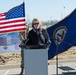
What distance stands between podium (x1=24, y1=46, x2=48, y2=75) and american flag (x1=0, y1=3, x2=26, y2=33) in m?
6.47

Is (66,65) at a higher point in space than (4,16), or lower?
lower

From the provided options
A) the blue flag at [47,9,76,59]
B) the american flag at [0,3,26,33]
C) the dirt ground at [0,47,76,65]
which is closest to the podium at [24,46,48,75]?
the blue flag at [47,9,76,59]

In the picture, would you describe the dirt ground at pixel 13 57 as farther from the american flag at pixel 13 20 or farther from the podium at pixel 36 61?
the podium at pixel 36 61

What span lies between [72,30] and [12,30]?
284 centimetres

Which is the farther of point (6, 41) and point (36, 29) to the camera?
point (6, 41)

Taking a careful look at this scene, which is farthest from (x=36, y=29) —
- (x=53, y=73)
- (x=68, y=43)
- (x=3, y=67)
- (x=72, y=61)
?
(x=72, y=61)

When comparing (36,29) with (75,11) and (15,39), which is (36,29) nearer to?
(75,11)

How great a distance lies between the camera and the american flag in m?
12.1

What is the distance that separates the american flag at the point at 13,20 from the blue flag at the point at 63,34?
189 centimetres

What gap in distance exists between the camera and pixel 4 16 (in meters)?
12.5

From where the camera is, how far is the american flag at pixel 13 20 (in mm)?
12082

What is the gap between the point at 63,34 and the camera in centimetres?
1038

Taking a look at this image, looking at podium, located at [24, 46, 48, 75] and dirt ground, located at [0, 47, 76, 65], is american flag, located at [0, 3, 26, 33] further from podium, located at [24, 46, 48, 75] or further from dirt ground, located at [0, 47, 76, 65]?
podium, located at [24, 46, 48, 75]

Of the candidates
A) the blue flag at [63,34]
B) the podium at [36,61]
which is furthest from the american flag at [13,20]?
the podium at [36,61]
